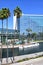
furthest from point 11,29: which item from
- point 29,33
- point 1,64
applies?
point 1,64

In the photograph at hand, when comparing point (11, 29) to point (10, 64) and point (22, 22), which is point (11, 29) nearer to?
point (22, 22)

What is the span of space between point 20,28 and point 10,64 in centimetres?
9194

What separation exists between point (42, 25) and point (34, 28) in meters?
5.10

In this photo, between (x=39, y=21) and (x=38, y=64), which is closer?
(x=38, y=64)

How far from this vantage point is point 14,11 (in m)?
38.7

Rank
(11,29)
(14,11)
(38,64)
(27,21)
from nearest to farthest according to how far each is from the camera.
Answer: (38,64)
(14,11)
(11,29)
(27,21)

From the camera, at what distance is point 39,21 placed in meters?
115

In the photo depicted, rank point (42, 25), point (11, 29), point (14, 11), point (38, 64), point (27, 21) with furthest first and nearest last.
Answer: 1. point (42, 25)
2. point (27, 21)
3. point (11, 29)
4. point (14, 11)
5. point (38, 64)

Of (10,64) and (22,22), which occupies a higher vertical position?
(22,22)

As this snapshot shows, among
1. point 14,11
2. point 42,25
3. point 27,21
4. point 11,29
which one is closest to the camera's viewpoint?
point 14,11

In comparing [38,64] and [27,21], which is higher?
[27,21]

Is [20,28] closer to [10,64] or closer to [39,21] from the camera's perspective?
[39,21]

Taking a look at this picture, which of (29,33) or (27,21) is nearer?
(27,21)

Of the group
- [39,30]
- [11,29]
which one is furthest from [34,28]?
[11,29]
